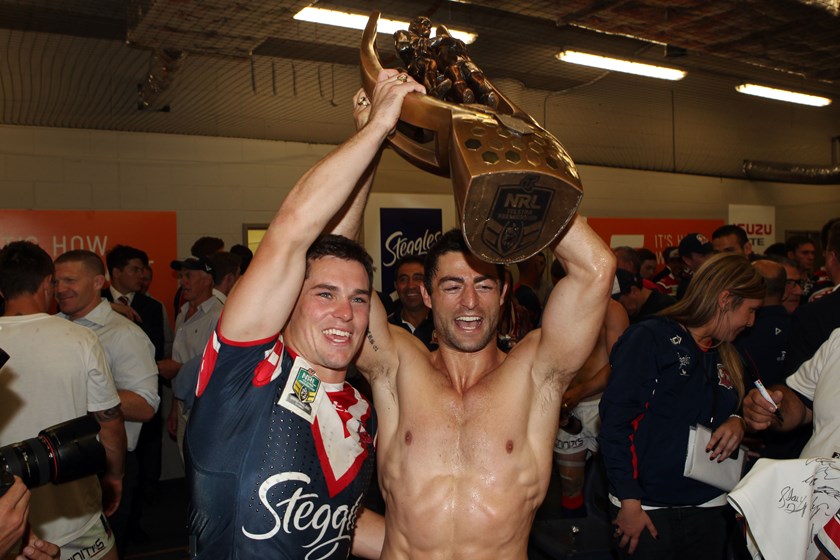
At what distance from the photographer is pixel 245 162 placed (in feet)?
23.2

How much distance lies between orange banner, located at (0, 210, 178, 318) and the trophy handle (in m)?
4.87

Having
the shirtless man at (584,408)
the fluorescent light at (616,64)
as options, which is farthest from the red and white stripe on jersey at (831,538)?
the fluorescent light at (616,64)

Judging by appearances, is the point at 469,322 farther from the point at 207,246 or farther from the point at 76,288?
the point at 207,246

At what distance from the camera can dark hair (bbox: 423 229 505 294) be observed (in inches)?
→ 83.0

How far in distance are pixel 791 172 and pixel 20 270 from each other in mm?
10311

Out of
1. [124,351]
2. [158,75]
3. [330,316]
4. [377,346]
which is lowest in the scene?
[124,351]

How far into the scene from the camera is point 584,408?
436cm

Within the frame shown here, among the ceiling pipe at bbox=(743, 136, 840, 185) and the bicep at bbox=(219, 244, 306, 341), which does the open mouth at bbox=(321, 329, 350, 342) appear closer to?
the bicep at bbox=(219, 244, 306, 341)

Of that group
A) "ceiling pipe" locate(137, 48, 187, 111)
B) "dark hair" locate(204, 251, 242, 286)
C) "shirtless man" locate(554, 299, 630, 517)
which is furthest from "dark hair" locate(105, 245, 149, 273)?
"shirtless man" locate(554, 299, 630, 517)

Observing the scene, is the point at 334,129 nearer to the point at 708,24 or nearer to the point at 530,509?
the point at 708,24

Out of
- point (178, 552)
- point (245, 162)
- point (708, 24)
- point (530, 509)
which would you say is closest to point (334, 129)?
point (245, 162)

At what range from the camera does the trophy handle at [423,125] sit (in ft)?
4.73

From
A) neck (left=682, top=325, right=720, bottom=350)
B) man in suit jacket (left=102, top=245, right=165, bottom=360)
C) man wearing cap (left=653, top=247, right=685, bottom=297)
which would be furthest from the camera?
man wearing cap (left=653, top=247, right=685, bottom=297)

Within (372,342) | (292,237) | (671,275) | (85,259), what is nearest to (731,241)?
(671,275)
